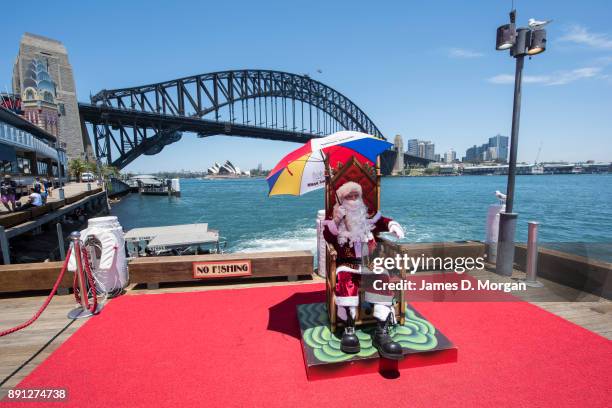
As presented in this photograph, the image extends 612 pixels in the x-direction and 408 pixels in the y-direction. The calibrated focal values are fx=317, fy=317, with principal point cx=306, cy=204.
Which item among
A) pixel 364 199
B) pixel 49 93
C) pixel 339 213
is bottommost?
pixel 339 213

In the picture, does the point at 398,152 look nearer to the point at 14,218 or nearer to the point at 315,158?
the point at 14,218

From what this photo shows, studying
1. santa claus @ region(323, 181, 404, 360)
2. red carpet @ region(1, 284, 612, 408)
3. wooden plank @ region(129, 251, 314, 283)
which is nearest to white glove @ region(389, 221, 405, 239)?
santa claus @ region(323, 181, 404, 360)

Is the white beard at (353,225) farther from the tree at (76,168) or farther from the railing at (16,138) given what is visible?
the tree at (76,168)

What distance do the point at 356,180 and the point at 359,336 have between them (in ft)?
6.93

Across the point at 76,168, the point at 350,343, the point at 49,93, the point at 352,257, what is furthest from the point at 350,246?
the point at 49,93

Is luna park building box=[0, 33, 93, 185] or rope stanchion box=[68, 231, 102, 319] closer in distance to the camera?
rope stanchion box=[68, 231, 102, 319]

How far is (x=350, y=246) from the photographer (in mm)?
4129

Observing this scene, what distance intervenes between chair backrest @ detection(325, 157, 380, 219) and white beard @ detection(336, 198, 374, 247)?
0.37 metres

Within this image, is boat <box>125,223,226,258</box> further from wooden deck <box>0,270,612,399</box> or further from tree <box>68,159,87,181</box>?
tree <box>68,159,87,181</box>

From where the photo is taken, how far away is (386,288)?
12.9ft

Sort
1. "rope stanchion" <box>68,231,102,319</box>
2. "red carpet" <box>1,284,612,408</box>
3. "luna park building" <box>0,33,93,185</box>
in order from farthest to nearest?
"luna park building" <box>0,33,93,185</box> < "rope stanchion" <box>68,231,102,319</box> < "red carpet" <box>1,284,612,408</box>

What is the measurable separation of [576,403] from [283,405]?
289 centimetres

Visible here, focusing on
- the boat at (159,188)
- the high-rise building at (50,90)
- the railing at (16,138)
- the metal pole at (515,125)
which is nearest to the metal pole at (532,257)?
the metal pole at (515,125)

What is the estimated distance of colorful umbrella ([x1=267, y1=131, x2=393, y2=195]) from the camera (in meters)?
4.33
